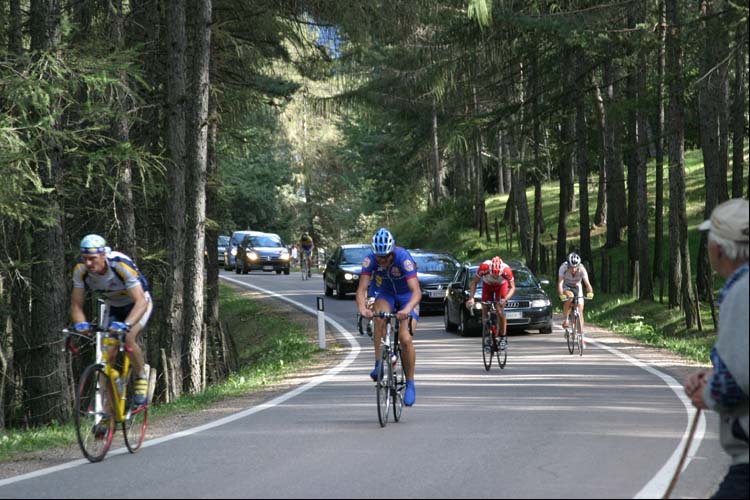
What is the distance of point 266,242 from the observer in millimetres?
53969

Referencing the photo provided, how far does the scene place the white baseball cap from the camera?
15.9 ft

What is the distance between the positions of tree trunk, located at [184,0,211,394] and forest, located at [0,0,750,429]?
35mm

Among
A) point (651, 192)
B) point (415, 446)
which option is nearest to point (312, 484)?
point (415, 446)

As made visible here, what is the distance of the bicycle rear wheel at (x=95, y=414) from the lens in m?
9.48

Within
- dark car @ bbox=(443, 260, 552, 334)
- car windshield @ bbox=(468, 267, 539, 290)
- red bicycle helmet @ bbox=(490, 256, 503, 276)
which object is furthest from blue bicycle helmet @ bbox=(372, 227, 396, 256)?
car windshield @ bbox=(468, 267, 539, 290)

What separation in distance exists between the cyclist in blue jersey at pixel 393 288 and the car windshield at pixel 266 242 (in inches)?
1643

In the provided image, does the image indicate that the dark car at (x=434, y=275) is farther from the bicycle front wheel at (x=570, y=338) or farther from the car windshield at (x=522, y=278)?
the bicycle front wheel at (x=570, y=338)

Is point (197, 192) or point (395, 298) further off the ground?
point (197, 192)

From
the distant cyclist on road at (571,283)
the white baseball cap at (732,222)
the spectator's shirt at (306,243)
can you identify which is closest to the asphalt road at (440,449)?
the white baseball cap at (732,222)

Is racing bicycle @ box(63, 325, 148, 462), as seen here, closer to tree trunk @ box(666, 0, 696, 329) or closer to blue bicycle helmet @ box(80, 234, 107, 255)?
blue bicycle helmet @ box(80, 234, 107, 255)

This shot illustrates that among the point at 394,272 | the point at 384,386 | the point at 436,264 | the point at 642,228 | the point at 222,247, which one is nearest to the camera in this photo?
the point at 384,386

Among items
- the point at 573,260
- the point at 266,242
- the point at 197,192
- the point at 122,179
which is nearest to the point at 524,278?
the point at 573,260

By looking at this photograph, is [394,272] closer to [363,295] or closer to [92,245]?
[363,295]

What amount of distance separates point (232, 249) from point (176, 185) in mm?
37854
